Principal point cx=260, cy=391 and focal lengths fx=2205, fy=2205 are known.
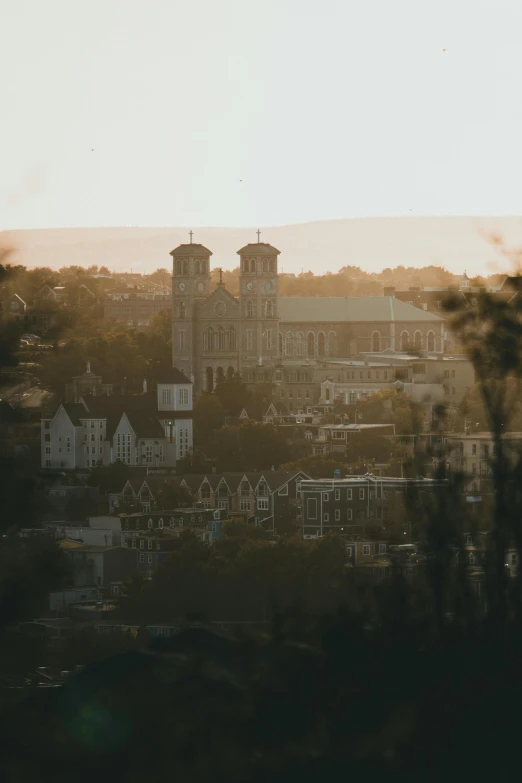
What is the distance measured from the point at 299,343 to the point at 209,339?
20.8 feet

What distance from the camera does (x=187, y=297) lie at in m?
88.1

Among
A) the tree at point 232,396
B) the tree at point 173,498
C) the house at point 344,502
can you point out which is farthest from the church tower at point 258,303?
the house at point 344,502

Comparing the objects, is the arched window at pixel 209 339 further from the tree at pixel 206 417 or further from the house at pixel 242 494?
the house at pixel 242 494

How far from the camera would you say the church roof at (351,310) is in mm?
93250

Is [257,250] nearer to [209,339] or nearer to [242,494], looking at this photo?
[209,339]

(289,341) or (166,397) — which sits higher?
(289,341)

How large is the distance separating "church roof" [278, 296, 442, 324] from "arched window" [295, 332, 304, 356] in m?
0.60

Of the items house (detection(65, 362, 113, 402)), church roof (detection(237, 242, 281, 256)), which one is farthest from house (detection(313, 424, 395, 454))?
church roof (detection(237, 242, 281, 256))

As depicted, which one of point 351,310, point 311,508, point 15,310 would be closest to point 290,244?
point 351,310

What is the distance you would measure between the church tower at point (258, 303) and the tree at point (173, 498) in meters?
35.7

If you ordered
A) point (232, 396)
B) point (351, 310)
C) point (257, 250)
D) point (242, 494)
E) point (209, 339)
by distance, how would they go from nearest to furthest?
point (242, 494) → point (232, 396) → point (209, 339) → point (257, 250) → point (351, 310)

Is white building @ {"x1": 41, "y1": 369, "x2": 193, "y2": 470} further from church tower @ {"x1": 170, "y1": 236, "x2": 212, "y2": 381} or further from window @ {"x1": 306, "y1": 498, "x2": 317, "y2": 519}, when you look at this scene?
church tower @ {"x1": 170, "y1": 236, "x2": 212, "y2": 381}

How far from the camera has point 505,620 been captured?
12.1 meters

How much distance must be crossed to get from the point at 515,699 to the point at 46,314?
20.2ft
